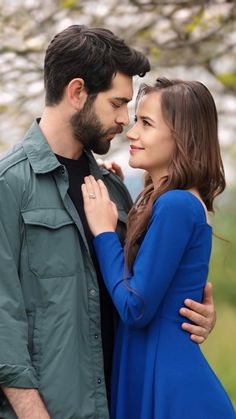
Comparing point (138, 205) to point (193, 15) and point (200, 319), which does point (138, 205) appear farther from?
point (193, 15)

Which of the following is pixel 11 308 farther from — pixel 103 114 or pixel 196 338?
pixel 103 114

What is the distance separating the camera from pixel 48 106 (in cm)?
357

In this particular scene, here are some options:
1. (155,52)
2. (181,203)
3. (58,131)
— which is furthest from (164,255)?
(155,52)

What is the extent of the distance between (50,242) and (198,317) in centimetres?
54

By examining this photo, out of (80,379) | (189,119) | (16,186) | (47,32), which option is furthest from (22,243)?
(47,32)

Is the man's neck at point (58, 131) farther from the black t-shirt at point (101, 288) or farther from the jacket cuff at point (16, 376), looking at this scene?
the jacket cuff at point (16, 376)

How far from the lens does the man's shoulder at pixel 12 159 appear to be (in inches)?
130

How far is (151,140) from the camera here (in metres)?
3.44

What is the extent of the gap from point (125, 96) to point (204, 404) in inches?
41.7

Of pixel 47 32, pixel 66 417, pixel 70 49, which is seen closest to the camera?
pixel 66 417

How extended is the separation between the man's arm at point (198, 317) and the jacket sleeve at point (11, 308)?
53 centimetres

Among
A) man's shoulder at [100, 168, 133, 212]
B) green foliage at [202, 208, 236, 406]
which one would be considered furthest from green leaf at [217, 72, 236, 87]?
man's shoulder at [100, 168, 133, 212]

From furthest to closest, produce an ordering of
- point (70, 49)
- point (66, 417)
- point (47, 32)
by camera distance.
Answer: point (47, 32), point (70, 49), point (66, 417)

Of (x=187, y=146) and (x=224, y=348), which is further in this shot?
(x=224, y=348)
